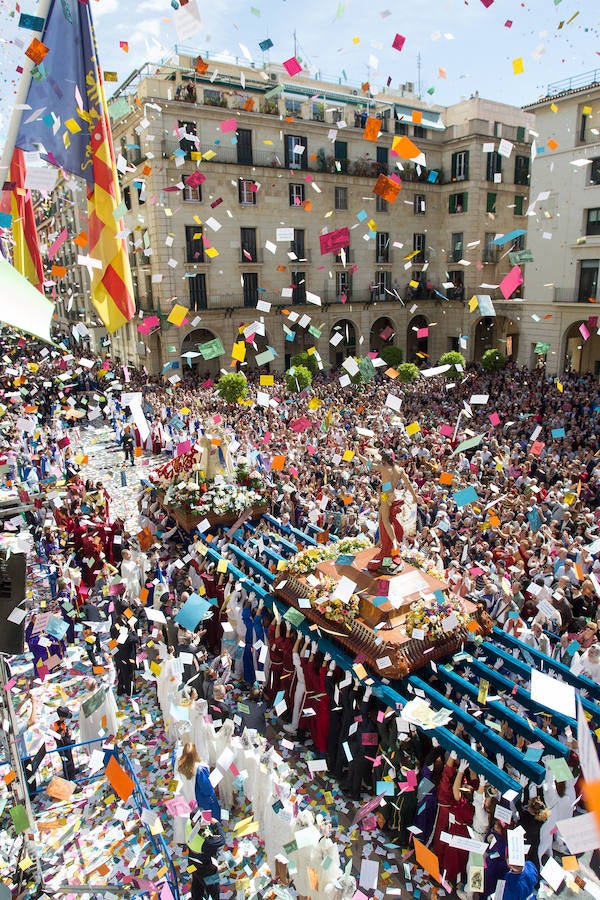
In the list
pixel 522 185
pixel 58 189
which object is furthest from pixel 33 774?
pixel 58 189

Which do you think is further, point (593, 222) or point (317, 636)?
point (593, 222)

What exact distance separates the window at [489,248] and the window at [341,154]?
32.0 ft

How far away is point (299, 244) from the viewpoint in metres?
32.8

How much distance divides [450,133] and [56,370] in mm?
27373

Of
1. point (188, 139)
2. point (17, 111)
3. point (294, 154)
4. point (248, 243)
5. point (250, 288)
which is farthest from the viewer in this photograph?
point (294, 154)

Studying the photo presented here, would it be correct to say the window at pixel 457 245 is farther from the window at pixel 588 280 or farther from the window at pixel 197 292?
the window at pixel 197 292

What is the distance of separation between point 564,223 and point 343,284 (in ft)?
39.8

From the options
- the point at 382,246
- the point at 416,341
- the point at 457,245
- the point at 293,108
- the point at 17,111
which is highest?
the point at 293,108

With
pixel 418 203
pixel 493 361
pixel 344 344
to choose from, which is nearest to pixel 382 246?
pixel 418 203

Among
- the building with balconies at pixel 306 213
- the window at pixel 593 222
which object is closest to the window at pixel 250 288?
the building with balconies at pixel 306 213

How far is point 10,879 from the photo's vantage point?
5809 millimetres

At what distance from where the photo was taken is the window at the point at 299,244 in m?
32.5

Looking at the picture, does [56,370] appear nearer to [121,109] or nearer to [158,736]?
[121,109]

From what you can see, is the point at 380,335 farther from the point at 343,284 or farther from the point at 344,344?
the point at 343,284
